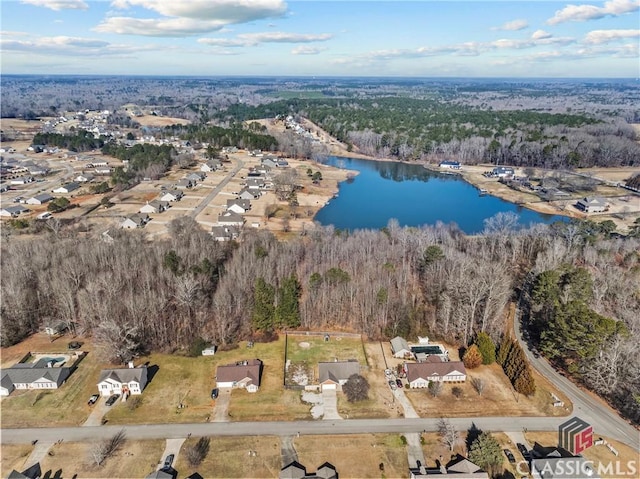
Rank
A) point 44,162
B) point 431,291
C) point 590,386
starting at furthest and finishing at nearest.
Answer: point 44,162 → point 431,291 → point 590,386

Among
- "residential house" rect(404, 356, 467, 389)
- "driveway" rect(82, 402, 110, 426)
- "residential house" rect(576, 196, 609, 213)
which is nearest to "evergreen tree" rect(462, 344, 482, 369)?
"residential house" rect(404, 356, 467, 389)

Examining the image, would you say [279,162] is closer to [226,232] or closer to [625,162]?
[226,232]

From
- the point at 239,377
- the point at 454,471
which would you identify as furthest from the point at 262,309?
the point at 454,471

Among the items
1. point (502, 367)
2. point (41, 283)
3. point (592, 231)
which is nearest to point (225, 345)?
point (41, 283)

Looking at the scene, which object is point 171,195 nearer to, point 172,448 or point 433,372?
point 172,448

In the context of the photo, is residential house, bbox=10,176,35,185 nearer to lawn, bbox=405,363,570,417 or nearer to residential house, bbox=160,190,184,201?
residential house, bbox=160,190,184,201
